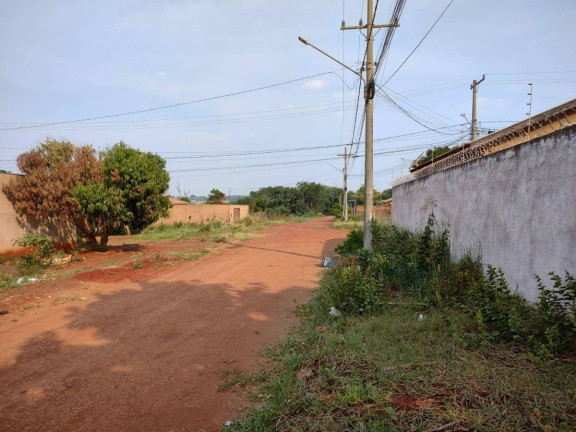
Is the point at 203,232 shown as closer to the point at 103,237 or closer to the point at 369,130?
→ the point at 103,237

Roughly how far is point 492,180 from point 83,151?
11772 mm

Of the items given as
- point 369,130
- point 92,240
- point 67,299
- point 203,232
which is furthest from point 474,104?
point 67,299

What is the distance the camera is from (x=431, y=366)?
3213mm

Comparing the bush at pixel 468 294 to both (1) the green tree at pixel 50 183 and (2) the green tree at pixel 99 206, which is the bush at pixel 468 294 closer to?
(2) the green tree at pixel 99 206

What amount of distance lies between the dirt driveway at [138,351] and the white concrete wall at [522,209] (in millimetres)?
3130

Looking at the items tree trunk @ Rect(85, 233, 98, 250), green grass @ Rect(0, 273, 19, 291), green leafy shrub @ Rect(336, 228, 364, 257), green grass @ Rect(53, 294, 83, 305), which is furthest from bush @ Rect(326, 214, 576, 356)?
tree trunk @ Rect(85, 233, 98, 250)

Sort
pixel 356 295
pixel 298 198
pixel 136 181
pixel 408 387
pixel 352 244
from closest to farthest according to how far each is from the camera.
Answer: pixel 408 387
pixel 356 295
pixel 136 181
pixel 352 244
pixel 298 198

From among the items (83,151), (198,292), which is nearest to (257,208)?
(83,151)

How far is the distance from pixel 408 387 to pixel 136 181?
1085cm

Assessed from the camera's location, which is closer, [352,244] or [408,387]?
[408,387]

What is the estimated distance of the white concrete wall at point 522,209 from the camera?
3.55 meters

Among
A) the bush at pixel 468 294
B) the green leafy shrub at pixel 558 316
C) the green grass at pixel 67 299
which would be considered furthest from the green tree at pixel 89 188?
the green leafy shrub at pixel 558 316

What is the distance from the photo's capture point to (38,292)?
7066 mm

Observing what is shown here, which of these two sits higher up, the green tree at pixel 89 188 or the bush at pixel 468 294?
the green tree at pixel 89 188
